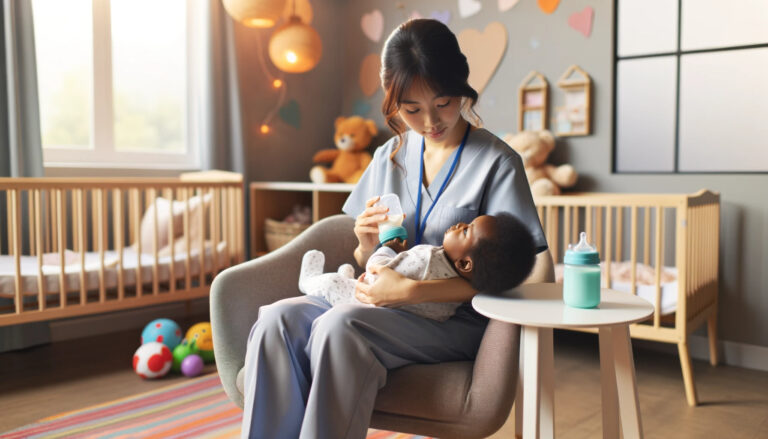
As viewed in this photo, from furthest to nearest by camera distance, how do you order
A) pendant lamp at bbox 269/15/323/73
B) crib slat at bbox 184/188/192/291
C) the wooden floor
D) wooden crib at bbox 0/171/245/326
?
pendant lamp at bbox 269/15/323/73 → crib slat at bbox 184/188/192/291 → wooden crib at bbox 0/171/245/326 → the wooden floor

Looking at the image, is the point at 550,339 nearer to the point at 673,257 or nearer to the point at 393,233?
the point at 393,233

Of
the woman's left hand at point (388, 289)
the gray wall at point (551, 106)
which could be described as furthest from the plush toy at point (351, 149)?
the woman's left hand at point (388, 289)

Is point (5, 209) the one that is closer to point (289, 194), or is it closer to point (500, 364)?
point (289, 194)

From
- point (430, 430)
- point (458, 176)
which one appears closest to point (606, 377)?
point (430, 430)

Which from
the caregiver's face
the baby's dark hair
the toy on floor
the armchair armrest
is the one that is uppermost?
the caregiver's face

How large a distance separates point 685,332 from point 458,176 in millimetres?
1360

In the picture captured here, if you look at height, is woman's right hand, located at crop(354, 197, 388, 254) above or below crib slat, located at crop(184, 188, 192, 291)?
above

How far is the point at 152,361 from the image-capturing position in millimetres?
2359

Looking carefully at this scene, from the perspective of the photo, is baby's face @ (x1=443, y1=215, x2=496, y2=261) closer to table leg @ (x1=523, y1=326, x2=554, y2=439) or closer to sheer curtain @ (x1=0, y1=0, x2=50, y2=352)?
table leg @ (x1=523, y1=326, x2=554, y2=439)

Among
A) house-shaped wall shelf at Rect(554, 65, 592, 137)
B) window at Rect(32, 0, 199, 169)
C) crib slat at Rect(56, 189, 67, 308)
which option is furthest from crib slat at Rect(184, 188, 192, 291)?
house-shaped wall shelf at Rect(554, 65, 592, 137)

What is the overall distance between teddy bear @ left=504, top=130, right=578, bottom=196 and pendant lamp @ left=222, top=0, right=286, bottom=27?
1260 mm

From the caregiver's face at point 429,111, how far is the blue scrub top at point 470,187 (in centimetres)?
9

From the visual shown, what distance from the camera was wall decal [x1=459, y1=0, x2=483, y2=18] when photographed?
3334mm

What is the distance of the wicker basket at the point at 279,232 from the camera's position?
3355 mm
